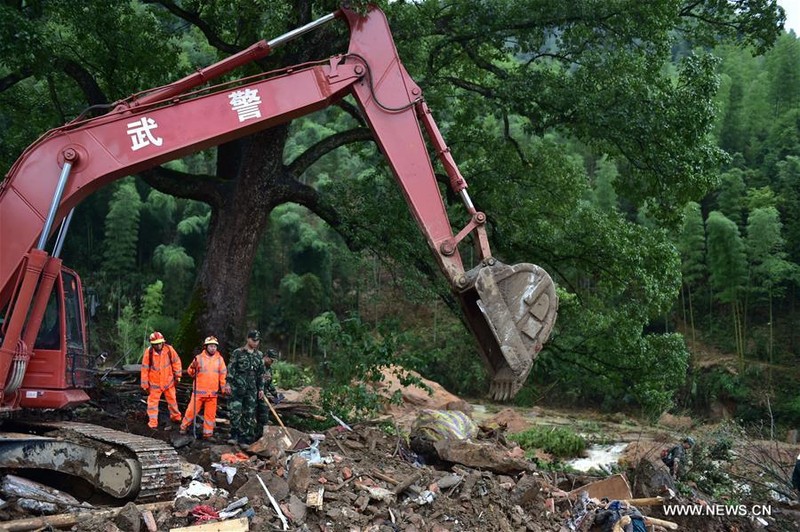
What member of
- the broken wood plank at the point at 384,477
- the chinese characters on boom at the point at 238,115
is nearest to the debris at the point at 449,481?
the broken wood plank at the point at 384,477

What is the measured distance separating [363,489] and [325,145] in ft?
22.1

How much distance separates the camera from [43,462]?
695 centimetres

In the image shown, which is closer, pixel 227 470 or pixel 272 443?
pixel 227 470

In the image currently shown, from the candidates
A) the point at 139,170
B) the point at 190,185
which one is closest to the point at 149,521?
the point at 139,170

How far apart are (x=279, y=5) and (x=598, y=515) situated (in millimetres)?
7402

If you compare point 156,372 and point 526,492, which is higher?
point 156,372

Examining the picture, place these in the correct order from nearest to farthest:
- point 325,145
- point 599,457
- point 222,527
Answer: point 222,527 < point 325,145 < point 599,457

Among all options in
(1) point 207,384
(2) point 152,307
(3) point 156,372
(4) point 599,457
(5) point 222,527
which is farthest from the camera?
(2) point 152,307

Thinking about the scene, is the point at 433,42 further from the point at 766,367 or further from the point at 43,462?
the point at 766,367

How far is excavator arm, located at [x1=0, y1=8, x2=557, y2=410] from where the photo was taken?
7.19m

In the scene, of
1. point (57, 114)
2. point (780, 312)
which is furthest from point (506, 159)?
point (780, 312)

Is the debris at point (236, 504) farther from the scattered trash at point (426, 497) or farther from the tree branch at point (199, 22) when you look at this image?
the tree branch at point (199, 22)

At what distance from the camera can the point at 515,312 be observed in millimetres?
7344

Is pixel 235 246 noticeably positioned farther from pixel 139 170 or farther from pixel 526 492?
pixel 526 492
